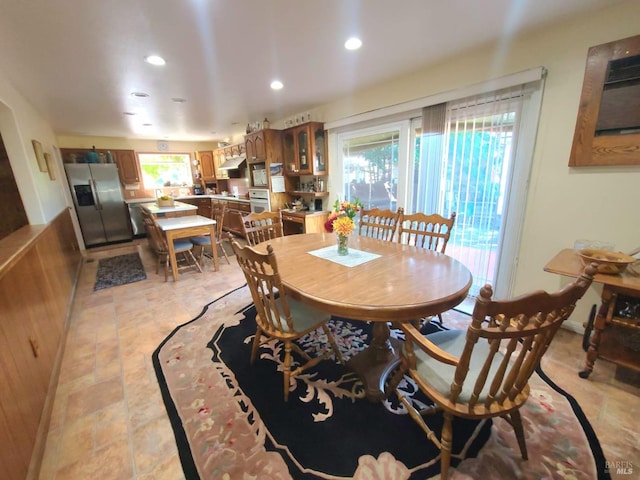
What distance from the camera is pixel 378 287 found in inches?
54.4

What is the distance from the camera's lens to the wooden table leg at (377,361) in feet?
5.33

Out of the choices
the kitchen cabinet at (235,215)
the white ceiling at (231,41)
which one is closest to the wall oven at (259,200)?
the kitchen cabinet at (235,215)

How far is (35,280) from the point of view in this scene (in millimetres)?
1868

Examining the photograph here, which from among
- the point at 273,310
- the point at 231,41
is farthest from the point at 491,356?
the point at 231,41

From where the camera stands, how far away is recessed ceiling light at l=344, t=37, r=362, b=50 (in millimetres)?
2055

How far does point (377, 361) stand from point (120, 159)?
24.0 feet

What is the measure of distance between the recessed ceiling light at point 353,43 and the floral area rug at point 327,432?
2557 millimetres

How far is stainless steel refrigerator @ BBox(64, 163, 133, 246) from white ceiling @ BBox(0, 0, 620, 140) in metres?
2.40

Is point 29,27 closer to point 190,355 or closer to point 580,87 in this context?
point 190,355

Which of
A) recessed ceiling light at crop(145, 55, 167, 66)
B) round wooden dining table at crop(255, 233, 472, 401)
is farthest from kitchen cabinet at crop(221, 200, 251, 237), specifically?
round wooden dining table at crop(255, 233, 472, 401)

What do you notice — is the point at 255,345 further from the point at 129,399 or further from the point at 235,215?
the point at 235,215

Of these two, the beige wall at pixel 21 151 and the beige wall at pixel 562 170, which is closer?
the beige wall at pixel 562 170

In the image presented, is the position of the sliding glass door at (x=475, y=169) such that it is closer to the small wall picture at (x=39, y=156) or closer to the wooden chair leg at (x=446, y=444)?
the wooden chair leg at (x=446, y=444)

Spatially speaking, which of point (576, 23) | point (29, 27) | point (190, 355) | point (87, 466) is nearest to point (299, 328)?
point (190, 355)
